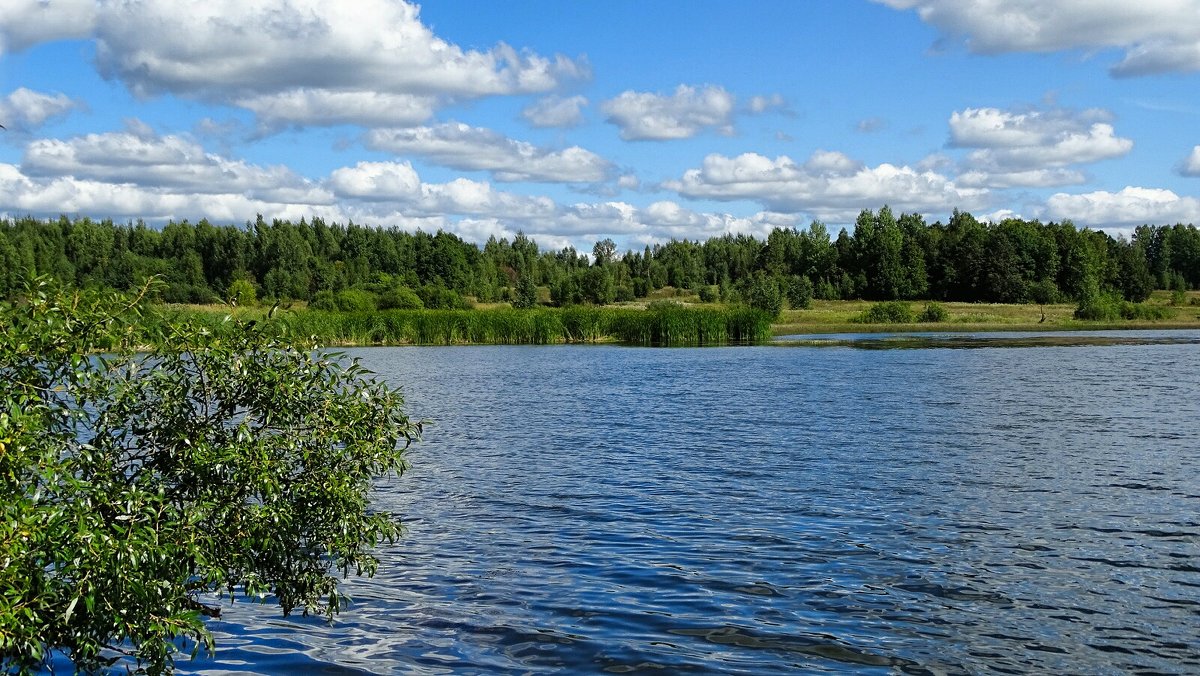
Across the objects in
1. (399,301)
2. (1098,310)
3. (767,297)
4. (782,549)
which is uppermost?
(767,297)

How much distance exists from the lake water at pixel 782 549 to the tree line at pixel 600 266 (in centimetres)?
9117

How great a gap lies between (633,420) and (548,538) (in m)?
15.5

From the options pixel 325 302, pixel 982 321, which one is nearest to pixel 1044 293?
pixel 982 321

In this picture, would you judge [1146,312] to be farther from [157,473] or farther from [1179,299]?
[157,473]

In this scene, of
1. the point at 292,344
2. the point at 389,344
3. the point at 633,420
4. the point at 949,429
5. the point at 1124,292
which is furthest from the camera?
the point at 1124,292

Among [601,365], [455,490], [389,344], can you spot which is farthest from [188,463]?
[389,344]

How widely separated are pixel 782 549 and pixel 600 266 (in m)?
140

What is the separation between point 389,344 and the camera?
82.8m

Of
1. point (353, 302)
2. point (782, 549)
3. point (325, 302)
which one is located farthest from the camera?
point (353, 302)

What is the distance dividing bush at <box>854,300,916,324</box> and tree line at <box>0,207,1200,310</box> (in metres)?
12.7

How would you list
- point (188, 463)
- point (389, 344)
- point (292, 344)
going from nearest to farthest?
point (188, 463) < point (292, 344) < point (389, 344)

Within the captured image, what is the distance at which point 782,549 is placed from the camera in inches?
576

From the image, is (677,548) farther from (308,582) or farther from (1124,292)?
(1124,292)

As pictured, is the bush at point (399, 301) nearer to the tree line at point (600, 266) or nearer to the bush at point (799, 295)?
the tree line at point (600, 266)
